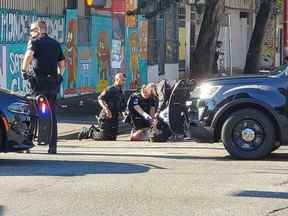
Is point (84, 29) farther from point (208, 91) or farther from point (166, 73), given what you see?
point (208, 91)

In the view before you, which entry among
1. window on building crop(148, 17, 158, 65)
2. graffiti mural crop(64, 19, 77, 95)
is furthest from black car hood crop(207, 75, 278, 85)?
window on building crop(148, 17, 158, 65)

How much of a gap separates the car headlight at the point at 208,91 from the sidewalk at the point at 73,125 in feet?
16.7

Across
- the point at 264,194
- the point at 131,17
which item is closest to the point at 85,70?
the point at 131,17

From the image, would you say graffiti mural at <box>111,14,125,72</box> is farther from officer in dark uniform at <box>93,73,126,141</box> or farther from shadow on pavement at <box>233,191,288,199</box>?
shadow on pavement at <box>233,191,288,199</box>

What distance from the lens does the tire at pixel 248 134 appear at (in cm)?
1116

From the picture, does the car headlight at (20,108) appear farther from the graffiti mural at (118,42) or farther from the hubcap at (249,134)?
the graffiti mural at (118,42)

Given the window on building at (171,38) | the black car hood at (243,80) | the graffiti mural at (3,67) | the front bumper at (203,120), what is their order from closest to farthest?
the black car hood at (243,80) → the front bumper at (203,120) → the graffiti mural at (3,67) → the window on building at (171,38)

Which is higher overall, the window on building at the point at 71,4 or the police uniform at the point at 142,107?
the window on building at the point at 71,4

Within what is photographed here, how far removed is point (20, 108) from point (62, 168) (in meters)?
1.06

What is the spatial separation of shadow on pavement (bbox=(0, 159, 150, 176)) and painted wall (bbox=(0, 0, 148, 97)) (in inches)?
366

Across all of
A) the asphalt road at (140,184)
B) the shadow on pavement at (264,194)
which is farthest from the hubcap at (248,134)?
the shadow on pavement at (264,194)

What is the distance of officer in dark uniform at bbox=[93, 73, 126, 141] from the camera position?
50.2 feet

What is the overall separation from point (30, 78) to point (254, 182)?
4.11 m

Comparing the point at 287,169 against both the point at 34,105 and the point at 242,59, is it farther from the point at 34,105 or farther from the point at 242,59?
the point at 242,59
